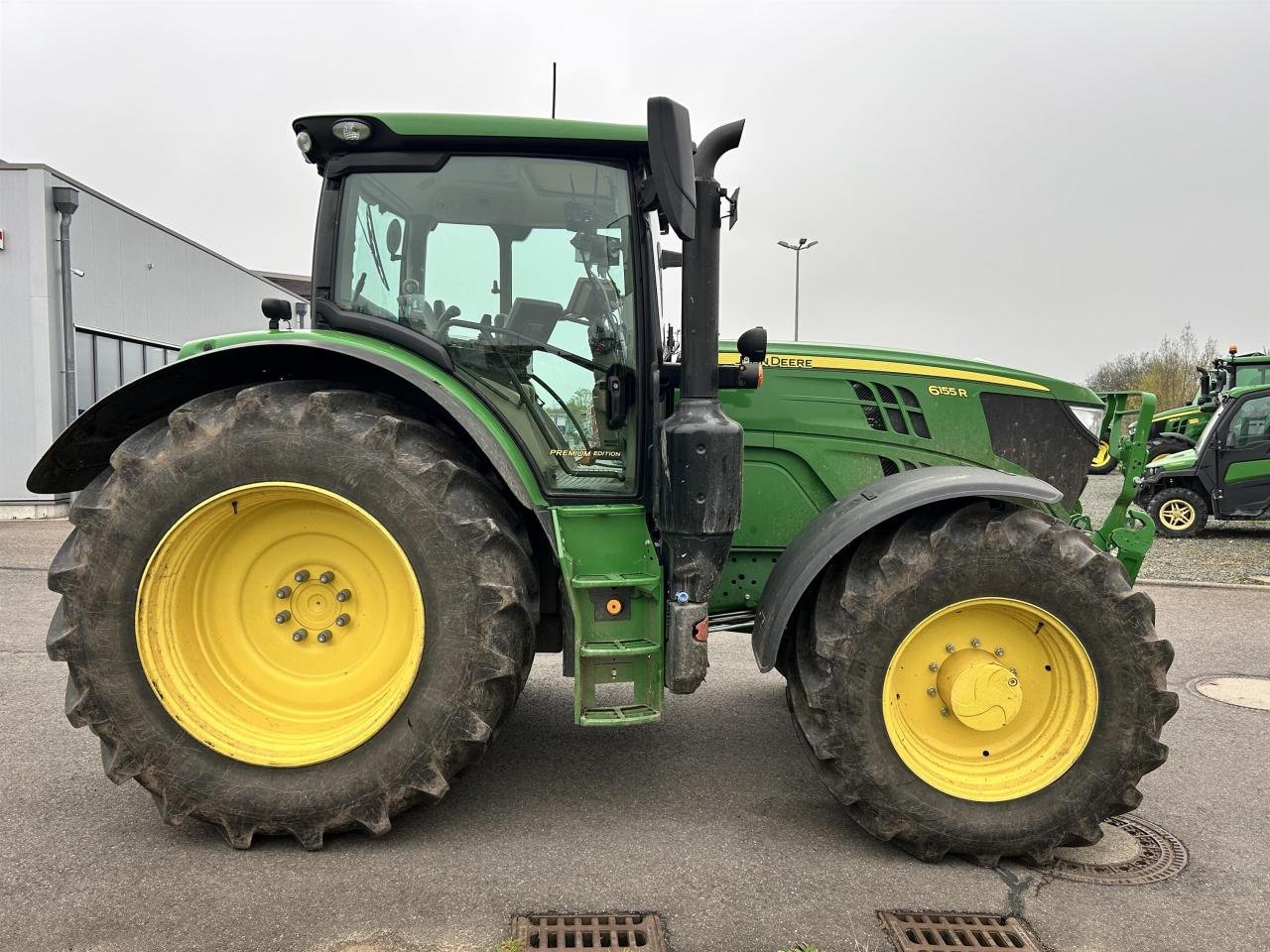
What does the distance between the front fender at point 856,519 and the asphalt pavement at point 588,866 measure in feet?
2.22

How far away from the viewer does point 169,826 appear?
2.83m

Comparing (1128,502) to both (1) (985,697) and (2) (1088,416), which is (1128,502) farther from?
(1) (985,697)

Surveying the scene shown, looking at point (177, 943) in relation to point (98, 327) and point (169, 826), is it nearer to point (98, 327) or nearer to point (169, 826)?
point (169, 826)

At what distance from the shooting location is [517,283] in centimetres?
300

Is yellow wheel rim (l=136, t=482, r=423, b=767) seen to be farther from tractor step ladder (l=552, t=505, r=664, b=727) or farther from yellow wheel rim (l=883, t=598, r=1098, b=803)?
yellow wheel rim (l=883, t=598, r=1098, b=803)

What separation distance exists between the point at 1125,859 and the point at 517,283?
9.33 feet

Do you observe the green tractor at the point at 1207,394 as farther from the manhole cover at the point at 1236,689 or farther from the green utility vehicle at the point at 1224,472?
the manhole cover at the point at 1236,689

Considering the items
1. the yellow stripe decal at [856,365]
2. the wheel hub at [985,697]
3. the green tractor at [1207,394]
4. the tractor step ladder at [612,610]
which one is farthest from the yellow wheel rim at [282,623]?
the green tractor at [1207,394]

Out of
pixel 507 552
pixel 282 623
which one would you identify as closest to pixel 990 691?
pixel 507 552

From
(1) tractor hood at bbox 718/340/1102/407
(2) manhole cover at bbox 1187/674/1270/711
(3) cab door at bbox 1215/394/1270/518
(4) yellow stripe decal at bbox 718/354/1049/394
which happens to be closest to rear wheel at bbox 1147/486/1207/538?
(3) cab door at bbox 1215/394/1270/518

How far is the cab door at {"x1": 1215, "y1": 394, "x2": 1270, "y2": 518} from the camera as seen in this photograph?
10750 millimetres

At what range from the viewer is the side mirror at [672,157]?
7.71 feet

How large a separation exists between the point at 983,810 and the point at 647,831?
110 cm

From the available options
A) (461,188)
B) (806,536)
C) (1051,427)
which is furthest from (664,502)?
(1051,427)
